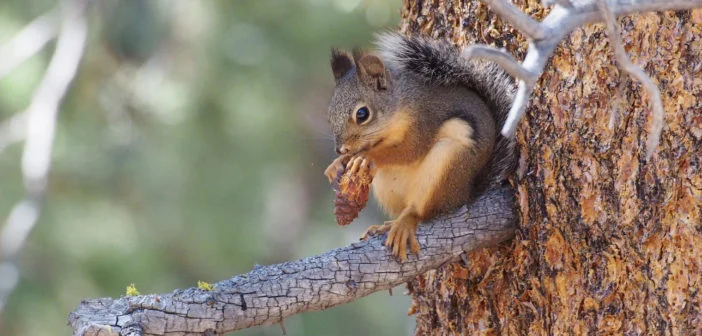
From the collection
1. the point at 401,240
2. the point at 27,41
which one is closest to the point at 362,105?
the point at 401,240

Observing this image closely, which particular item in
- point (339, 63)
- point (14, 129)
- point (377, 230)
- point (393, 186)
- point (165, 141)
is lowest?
point (377, 230)

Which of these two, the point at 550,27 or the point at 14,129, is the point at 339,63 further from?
the point at 14,129

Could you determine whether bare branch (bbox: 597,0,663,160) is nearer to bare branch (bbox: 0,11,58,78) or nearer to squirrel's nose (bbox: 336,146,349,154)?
squirrel's nose (bbox: 336,146,349,154)

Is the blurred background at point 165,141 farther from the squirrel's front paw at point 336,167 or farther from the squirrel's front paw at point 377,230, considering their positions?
the squirrel's front paw at point 377,230

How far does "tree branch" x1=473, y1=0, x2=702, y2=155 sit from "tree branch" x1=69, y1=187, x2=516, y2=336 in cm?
51

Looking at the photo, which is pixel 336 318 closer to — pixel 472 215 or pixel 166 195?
pixel 166 195

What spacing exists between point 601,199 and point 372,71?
63 cm

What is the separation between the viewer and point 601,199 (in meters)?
1.58

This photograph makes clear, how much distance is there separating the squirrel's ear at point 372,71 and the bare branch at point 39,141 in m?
1.09

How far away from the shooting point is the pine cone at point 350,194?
73.1 inches

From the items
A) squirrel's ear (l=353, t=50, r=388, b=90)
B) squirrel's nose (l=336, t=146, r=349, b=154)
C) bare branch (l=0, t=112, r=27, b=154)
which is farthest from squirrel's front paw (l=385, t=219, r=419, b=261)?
bare branch (l=0, t=112, r=27, b=154)

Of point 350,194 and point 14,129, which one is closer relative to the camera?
point 350,194

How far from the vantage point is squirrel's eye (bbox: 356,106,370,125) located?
2012mm

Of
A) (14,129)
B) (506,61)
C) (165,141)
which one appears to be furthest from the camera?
(165,141)
